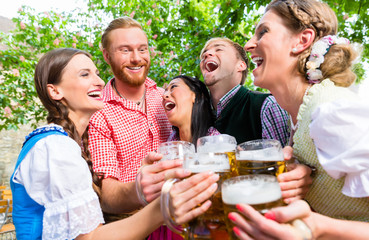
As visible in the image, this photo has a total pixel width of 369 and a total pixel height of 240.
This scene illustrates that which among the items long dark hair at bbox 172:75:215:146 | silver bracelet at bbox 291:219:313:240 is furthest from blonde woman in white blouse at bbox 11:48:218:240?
long dark hair at bbox 172:75:215:146

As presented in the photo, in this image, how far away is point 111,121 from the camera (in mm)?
2422

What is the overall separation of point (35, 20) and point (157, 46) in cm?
323

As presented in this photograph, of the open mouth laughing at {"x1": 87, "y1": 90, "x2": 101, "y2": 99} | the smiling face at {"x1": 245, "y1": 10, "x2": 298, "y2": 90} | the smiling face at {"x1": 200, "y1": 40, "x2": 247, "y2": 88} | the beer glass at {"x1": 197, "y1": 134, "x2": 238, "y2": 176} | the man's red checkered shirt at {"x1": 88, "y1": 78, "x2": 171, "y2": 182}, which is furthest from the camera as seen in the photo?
the smiling face at {"x1": 200, "y1": 40, "x2": 247, "y2": 88}

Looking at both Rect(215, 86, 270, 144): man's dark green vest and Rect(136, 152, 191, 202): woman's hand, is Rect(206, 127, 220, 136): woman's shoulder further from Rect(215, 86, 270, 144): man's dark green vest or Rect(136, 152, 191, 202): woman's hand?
Rect(136, 152, 191, 202): woman's hand

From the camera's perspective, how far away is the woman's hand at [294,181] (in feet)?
3.55

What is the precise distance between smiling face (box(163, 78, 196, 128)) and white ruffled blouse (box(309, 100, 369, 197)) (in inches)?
62.6

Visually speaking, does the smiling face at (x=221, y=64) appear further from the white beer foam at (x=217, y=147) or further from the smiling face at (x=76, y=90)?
the white beer foam at (x=217, y=147)

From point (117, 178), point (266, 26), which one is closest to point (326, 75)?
point (266, 26)

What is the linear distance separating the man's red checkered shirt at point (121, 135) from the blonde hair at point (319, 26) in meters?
1.47

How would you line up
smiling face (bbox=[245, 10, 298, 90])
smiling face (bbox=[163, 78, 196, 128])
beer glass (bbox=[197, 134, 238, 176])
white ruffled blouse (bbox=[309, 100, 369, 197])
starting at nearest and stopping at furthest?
white ruffled blouse (bbox=[309, 100, 369, 197]) → beer glass (bbox=[197, 134, 238, 176]) → smiling face (bbox=[245, 10, 298, 90]) → smiling face (bbox=[163, 78, 196, 128])

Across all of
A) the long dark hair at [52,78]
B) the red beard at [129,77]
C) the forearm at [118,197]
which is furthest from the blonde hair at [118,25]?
the forearm at [118,197]

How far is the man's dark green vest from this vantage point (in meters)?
2.34

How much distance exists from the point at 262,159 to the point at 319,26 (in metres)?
0.92

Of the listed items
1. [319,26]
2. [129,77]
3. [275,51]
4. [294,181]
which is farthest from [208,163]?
[129,77]
